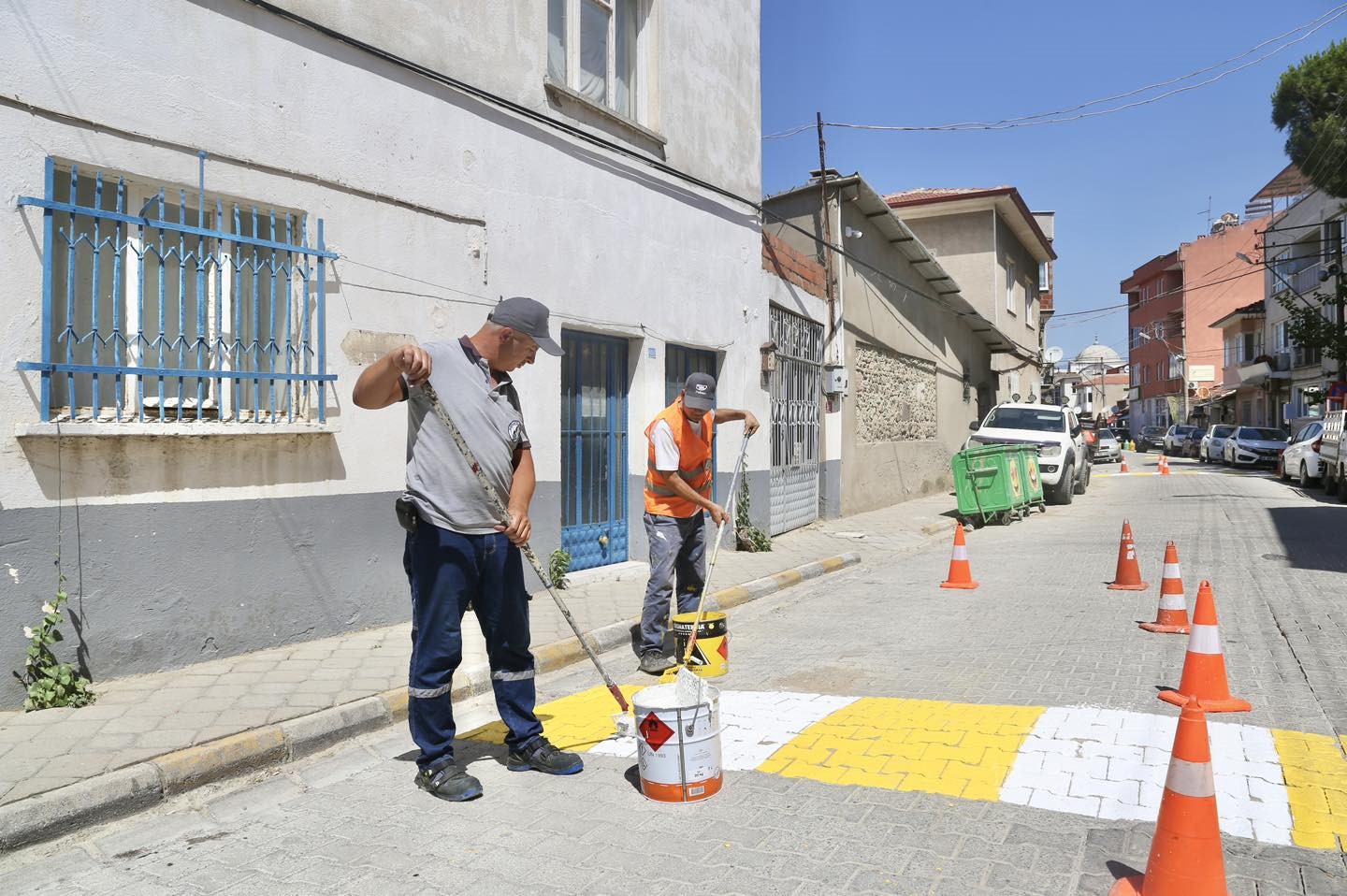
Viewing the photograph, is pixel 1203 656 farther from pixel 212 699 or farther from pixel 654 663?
pixel 212 699

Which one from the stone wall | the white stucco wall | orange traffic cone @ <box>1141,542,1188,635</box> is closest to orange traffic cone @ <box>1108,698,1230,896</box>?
orange traffic cone @ <box>1141,542,1188,635</box>

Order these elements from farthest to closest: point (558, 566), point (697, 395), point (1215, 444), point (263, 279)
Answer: point (1215, 444) → point (558, 566) → point (263, 279) → point (697, 395)

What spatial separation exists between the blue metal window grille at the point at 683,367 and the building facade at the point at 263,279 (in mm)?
1158

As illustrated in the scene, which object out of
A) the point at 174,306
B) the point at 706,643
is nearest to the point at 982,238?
the point at 706,643

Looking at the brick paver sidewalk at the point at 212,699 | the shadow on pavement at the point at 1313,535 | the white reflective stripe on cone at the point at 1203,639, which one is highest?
the white reflective stripe on cone at the point at 1203,639

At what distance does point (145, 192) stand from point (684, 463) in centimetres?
359

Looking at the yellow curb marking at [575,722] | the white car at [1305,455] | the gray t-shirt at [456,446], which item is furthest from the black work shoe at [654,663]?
the white car at [1305,455]

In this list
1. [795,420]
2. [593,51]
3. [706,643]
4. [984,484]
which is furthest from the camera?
[984,484]

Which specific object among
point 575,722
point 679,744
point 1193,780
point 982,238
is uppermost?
point 982,238

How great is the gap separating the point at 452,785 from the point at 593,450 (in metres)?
5.72

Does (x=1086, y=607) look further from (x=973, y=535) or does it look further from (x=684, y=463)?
(x=973, y=535)

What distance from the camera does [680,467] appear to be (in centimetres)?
597

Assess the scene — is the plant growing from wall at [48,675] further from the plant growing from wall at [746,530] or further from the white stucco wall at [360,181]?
the plant growing from wall at [746,530]

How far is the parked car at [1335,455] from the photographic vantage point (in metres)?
17.4
